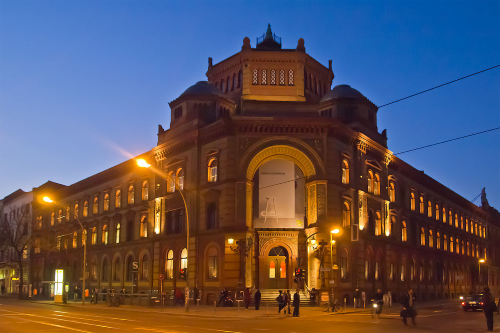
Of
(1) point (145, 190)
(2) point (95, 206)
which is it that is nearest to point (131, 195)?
(1) point (145, 190)

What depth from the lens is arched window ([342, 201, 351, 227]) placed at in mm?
45906

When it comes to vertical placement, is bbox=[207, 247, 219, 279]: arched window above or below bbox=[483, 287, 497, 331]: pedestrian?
above

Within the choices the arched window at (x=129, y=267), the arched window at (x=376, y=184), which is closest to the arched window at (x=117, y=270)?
the arched window at (x=129, y=267)

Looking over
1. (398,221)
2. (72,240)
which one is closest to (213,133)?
(398,221)

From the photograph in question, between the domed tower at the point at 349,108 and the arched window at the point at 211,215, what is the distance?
48.8ft

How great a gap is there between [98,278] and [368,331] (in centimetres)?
4683

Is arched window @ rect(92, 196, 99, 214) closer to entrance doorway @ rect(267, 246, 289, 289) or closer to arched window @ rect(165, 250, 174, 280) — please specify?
arched window @ rect(165, 250, 174, 280)

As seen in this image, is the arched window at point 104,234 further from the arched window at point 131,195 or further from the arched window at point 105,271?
the arched window at point 131,195

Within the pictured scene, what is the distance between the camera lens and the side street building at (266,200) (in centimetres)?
4450

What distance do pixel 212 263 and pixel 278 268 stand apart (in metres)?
5.70

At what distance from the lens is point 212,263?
45.2m

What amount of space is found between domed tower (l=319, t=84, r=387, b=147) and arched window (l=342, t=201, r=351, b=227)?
355 inches

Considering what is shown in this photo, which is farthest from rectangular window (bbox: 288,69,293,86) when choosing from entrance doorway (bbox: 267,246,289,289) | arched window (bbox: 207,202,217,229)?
entrance doorway (bbox: 267,246,289,289)

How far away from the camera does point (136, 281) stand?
55188 mm
